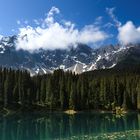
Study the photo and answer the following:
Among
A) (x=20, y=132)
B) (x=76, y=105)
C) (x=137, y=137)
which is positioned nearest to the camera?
(x=137, y=137)

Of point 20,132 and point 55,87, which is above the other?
point 55,87

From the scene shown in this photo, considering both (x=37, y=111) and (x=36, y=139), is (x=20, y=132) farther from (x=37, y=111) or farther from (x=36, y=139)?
(x=37, y=111)

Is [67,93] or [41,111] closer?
[41,111]

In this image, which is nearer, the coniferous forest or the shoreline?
the shoreline

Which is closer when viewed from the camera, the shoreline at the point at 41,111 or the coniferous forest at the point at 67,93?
the shoreline at the point at 41,111

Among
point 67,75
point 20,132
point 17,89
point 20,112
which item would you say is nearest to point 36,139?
point 20,132

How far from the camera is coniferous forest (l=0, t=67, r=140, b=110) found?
148 m

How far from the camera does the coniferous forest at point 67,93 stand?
148 m

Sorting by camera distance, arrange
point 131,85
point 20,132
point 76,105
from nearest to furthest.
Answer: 1. point 20,132
2. point 76,105
3. point 131,85

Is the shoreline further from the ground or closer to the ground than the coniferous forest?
closer to the ground

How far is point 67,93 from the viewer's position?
155500mm

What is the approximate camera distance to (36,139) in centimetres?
6569

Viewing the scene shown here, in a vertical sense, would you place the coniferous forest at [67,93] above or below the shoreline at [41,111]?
above

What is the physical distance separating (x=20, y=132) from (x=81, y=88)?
78.4 metres
